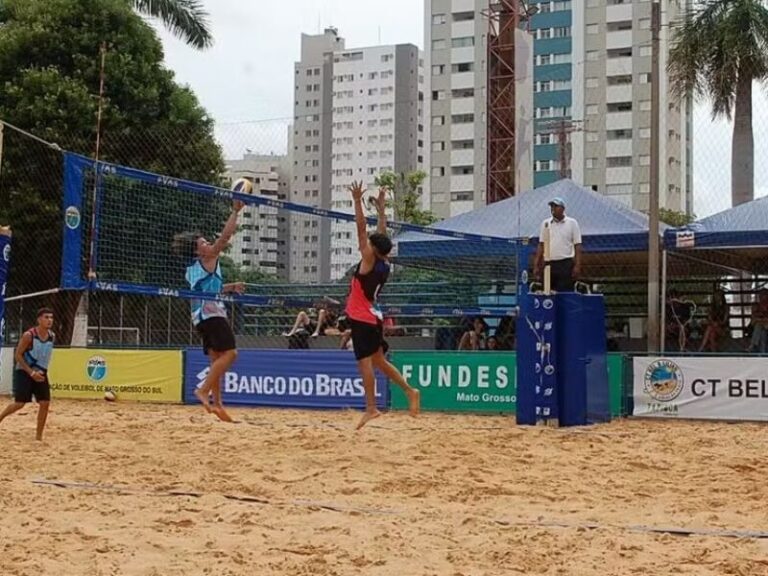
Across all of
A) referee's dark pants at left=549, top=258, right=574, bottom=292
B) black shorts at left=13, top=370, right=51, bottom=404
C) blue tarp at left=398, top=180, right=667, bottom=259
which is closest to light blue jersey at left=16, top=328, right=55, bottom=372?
black shorts at left=13, top=370, right=51, bottom=404

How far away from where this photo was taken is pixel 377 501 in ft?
20.1

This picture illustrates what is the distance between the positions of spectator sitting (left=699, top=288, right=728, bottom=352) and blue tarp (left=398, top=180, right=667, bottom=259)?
146cm

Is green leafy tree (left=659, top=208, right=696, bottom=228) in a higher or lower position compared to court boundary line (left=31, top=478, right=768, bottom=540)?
higher

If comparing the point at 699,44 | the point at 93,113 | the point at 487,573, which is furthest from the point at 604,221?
the point at 487,573

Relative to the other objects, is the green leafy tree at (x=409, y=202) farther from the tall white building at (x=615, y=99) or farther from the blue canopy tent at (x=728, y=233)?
the blue canopy tent at (x=728, y=233)

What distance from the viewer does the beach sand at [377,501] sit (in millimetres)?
4672

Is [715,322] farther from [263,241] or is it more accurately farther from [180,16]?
[180,16]

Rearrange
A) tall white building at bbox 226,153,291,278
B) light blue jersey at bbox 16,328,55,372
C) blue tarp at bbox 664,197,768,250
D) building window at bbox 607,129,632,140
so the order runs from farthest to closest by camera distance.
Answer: building window at bbox 607,129,632,140
tall white building at bbox 226,153,291,278
blue tarp at bbox 664,197,768,250
light blue jersey at bbox 16,328,55,372

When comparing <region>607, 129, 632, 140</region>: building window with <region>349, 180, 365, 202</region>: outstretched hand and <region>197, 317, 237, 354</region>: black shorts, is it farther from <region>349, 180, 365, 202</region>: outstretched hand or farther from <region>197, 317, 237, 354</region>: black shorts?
<region>349, 180, 365, 202</region>: outstretched hand

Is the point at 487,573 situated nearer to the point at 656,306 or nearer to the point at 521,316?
the point at 521,316

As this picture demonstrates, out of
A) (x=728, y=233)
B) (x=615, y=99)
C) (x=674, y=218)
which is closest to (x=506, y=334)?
(x=728, y=233)

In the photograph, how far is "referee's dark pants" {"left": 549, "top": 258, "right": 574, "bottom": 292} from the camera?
37.1ft

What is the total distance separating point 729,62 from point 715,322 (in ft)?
24.2

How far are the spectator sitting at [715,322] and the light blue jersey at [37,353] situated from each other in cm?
969
